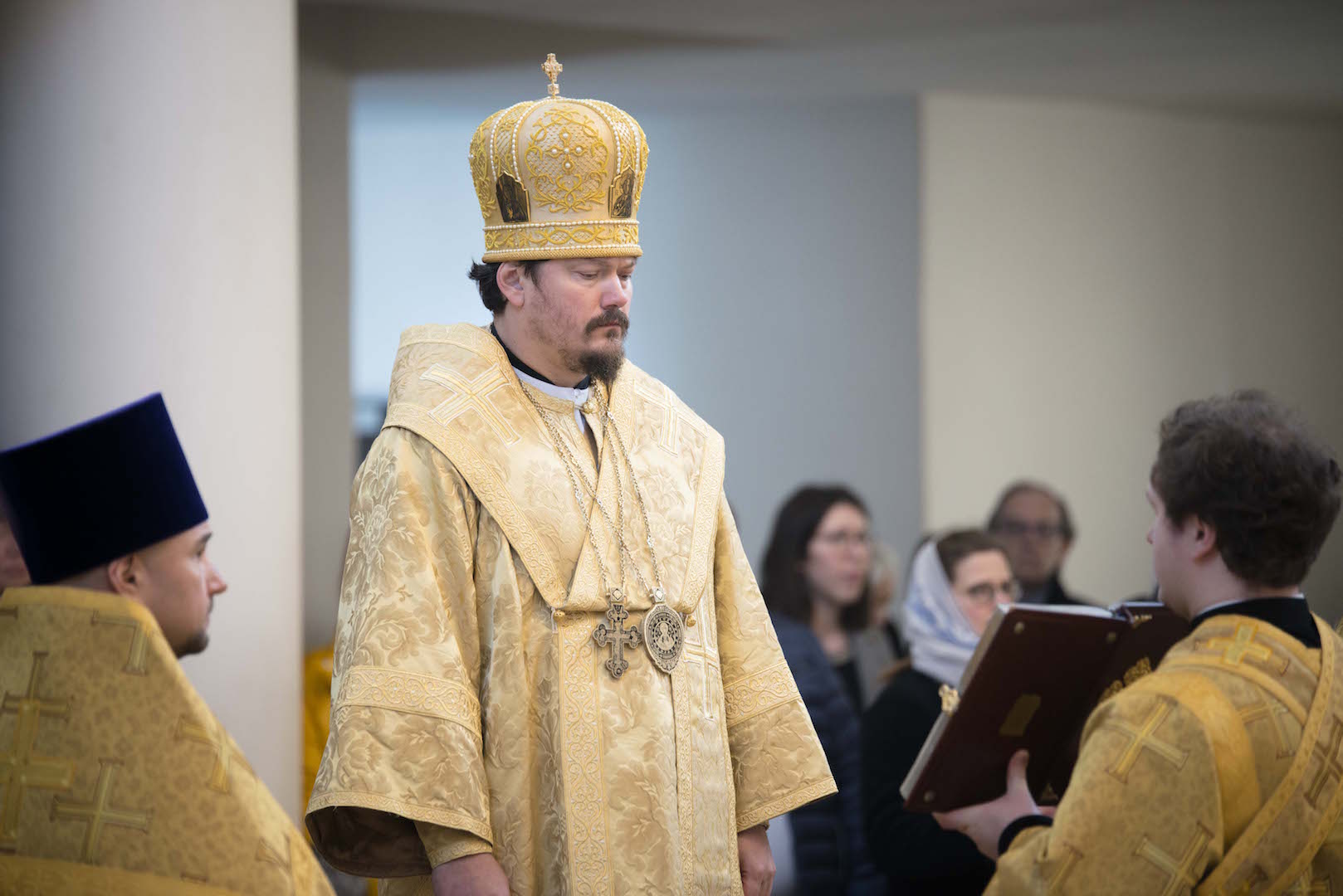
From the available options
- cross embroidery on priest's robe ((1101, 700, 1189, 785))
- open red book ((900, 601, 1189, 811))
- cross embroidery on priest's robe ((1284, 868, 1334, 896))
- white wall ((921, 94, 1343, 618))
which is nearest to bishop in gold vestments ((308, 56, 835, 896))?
open red book ((900, 601, 1189, 811))

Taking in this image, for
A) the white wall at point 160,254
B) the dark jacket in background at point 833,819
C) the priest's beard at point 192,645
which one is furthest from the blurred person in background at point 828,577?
the priest's beard at point 192,645

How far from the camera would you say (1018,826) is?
8.65 ft

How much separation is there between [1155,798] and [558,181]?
4.82ft

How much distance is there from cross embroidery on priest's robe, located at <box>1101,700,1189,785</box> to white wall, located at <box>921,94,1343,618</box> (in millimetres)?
5384

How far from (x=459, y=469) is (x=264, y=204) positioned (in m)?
1.83

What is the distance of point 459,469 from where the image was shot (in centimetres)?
273

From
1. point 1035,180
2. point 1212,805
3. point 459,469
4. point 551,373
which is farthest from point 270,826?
point 1035,180

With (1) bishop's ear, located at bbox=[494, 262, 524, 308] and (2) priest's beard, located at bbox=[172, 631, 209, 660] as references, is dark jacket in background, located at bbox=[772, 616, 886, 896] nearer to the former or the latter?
(1) bishop's ear, located at bbox=[494, 262, 524, 308]

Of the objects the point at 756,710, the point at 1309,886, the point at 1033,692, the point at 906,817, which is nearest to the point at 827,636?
the point at 906,817

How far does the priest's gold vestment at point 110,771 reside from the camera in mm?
1966

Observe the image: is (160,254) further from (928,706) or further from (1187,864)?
(1187,864)

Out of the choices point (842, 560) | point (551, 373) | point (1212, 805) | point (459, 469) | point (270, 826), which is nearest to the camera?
point (270, 826)

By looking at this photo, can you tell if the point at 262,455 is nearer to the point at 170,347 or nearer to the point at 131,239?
the point at 170,347

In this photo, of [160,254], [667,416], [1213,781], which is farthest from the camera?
[160,254]
